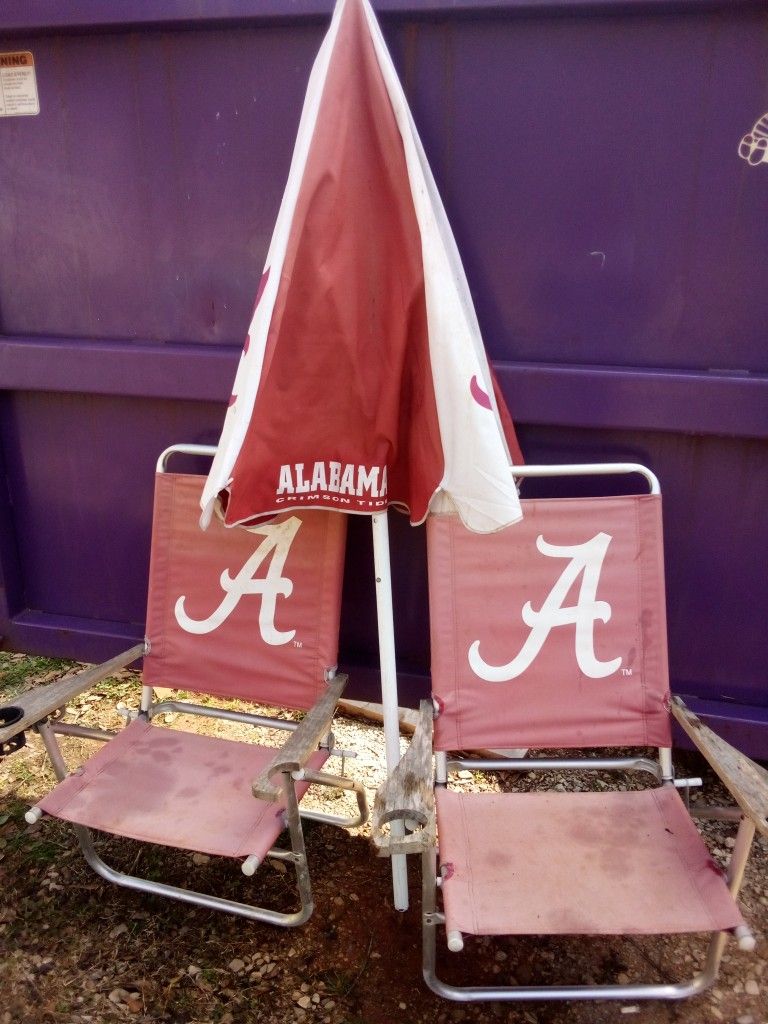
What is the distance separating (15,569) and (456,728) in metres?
1.85

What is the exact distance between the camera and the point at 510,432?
6.74 ft

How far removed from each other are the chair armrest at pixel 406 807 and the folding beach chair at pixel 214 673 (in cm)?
33

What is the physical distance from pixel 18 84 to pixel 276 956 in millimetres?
2731

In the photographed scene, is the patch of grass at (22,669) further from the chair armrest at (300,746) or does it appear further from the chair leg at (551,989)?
the chair leg at (551,989)

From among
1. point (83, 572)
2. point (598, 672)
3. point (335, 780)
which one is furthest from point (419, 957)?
point (83, 572)

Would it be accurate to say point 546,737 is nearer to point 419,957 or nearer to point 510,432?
point 419,957

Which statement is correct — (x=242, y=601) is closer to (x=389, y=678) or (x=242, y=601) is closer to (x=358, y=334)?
(x=389, y=678)

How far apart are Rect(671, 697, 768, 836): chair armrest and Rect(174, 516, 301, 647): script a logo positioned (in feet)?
3.86

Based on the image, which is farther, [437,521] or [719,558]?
[719,558]

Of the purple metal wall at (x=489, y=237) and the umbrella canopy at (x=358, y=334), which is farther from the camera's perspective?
the purple metal wall at (x=489, y=237)

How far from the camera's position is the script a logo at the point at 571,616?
6.81ft

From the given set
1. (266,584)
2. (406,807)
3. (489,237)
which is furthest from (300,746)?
(489,237)

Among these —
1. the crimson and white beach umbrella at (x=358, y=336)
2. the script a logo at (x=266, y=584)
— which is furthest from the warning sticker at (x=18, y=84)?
the script a logo at (x=266, y=584)

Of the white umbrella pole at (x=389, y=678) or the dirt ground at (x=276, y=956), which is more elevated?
the white umbrella pole at (x=389, y=678)
